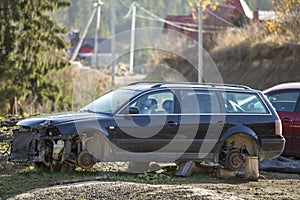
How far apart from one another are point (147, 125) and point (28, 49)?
2225 centimetres

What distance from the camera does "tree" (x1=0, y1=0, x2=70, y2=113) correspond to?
31.2 meters

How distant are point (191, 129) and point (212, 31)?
4037 cm

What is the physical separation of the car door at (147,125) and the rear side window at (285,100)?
A: 355 cm

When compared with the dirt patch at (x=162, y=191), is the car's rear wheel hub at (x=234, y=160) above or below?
above

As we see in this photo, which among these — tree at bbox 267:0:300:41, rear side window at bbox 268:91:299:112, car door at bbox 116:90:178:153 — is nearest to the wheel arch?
car door at bbox 116:90:178:153

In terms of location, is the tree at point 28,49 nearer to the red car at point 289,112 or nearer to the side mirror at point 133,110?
the red car at point 289,112

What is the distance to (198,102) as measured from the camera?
11953 millimetres

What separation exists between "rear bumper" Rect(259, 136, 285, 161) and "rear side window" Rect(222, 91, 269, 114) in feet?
1.89

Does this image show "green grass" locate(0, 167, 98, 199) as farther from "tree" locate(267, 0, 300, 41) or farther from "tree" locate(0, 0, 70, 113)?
"tree" locate(0, 0, 70, 113)

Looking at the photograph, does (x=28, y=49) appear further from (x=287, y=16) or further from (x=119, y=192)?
(x=119, y=192)

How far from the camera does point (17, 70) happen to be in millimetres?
31562

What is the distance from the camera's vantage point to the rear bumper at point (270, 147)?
1200 centimetres

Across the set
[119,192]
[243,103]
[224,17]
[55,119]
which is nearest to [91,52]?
[224,17]

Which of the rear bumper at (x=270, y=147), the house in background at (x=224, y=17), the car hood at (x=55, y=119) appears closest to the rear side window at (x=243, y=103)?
the rear bumper at (x=270, y=147)
